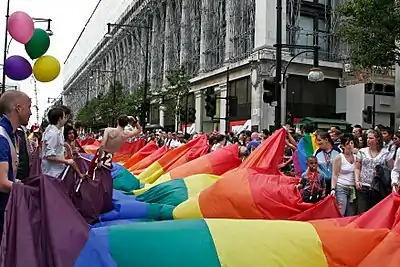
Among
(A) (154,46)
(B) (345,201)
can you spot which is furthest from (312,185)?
(A) (154,46)

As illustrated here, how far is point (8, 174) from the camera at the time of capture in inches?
159

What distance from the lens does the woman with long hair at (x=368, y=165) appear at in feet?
26.2

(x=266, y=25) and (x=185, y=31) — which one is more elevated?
(x=185, y=31)

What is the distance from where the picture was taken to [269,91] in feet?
44.1

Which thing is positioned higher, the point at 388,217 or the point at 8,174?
the point at 8,174

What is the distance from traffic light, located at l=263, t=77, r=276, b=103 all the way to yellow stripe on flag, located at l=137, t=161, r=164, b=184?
10.5 feet

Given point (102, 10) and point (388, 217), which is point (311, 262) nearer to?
point (388, 217)

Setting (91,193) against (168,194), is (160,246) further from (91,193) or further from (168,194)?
(168,194)

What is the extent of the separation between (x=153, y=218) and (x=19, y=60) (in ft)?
18.6

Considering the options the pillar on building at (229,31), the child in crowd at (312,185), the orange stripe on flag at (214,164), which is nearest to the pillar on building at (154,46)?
the pillar on building at (229,31)

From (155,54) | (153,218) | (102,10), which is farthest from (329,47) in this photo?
(102,10)

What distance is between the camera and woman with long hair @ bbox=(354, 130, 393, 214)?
315 inches

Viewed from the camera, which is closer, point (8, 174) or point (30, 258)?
point (30, 258)

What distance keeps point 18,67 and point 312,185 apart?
7148 mm
